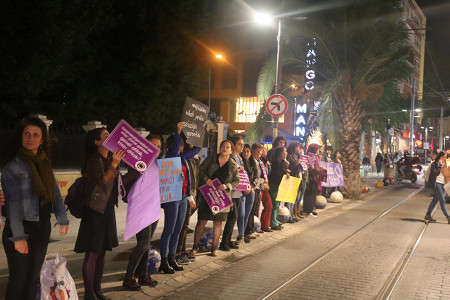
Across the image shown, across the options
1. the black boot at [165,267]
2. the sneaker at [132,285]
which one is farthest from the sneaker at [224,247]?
the sneaker at [132,285]

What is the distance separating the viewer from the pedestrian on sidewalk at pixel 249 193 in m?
8.66

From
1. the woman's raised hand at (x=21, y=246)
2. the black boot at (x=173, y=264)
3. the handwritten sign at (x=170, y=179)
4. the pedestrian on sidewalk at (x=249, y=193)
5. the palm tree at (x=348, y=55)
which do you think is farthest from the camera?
the palm tree at (x=348, y=55)

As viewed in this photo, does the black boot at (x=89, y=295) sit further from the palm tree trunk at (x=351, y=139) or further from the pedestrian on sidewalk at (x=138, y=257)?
the palm tree trunk at (x=351, y=139)

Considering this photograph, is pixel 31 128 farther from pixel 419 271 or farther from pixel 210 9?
pixel 210 9

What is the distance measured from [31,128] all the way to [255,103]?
41.4 m

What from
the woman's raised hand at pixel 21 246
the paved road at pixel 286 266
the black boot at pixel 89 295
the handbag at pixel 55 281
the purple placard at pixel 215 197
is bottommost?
the paved road at pixel 286 266

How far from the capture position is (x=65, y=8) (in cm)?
1655

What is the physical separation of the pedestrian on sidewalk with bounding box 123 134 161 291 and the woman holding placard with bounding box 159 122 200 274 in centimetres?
58

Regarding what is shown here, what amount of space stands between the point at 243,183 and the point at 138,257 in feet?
10.3

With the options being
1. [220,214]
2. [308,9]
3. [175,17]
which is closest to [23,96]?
[175,17]

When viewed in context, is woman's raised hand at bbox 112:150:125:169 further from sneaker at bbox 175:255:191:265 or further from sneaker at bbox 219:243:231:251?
sneaker at bbox 219:243:231:251

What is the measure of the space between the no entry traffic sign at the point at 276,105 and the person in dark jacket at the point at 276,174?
8.06 ft

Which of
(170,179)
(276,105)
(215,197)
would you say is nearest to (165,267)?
(170,179)

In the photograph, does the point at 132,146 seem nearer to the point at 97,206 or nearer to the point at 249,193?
the point at 97,206
